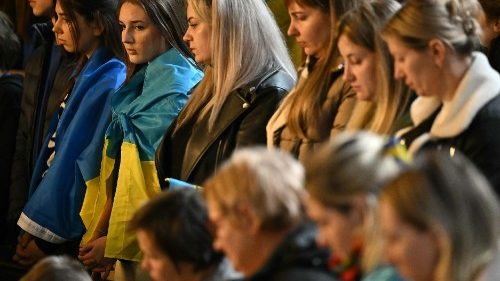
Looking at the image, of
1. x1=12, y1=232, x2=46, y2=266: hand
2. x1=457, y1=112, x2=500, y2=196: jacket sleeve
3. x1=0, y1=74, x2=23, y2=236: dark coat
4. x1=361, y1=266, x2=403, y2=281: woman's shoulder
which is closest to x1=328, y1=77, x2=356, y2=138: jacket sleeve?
x1=457, y1=112, x2=500, y2=196: jacket sleeve

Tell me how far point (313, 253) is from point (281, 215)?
10cm

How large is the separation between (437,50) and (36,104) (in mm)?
2334

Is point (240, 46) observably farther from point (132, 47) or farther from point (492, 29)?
point (492, 29)

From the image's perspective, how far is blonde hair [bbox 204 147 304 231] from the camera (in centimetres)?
236

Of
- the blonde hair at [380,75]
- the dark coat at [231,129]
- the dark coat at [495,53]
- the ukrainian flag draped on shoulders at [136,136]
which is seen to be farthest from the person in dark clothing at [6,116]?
the blonde hair at [380,75]

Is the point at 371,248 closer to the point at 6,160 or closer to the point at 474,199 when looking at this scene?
the point at 474,199

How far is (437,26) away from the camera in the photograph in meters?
2.79

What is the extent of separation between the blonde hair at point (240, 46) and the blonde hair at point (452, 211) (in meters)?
1.55

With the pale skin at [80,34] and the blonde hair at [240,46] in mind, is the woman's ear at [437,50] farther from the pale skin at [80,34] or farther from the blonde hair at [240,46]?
the pale skin at [80,34]

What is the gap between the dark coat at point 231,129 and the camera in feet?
11.8

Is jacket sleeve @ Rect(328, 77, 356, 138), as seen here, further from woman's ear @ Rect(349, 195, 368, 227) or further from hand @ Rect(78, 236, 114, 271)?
hand @ Rect(78, 236, 114, 271)

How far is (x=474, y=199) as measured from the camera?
6.98 feet

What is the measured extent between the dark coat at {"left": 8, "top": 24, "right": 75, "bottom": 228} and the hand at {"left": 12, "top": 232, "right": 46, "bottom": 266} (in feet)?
0.88

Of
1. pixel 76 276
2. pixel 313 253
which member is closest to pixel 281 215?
pixel 313 253
